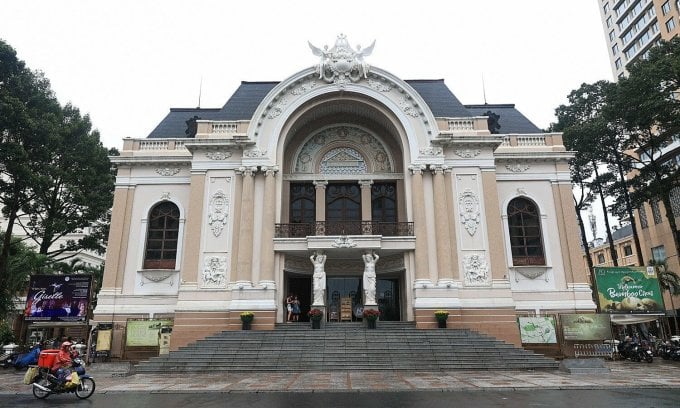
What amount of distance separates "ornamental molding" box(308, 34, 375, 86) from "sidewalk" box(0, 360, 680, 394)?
14.3 meters

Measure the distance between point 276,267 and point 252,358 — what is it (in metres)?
5.53

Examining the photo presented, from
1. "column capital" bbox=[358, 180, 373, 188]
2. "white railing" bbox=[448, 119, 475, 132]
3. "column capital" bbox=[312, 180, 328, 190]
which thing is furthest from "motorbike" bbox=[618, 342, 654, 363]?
"column capital" bbox=[312, 180, 328, 190]

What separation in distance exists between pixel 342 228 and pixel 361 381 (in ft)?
33.4

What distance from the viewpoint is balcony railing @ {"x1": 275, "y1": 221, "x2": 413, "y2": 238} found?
69.3ft

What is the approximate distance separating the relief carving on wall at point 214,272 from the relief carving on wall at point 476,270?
11057 mm

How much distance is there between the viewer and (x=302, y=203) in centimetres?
2330

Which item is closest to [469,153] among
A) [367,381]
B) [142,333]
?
[367,381]

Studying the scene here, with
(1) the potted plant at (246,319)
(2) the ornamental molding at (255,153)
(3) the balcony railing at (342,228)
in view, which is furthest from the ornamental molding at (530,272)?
(2) the ornamental molding at (255,153)

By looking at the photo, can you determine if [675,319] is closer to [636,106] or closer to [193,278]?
[636,106]

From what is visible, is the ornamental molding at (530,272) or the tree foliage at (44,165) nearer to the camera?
the tree foliage at (44,165)

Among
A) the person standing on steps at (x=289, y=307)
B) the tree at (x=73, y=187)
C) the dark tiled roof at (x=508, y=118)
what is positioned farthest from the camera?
the dark tiled roof at (x=508, y=118)

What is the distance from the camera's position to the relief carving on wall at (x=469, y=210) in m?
21.0

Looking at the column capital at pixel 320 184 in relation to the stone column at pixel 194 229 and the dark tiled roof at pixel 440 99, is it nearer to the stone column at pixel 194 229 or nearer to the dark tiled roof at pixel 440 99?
the stone column at pixel 194 229

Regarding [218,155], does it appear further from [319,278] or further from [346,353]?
[346,353]
